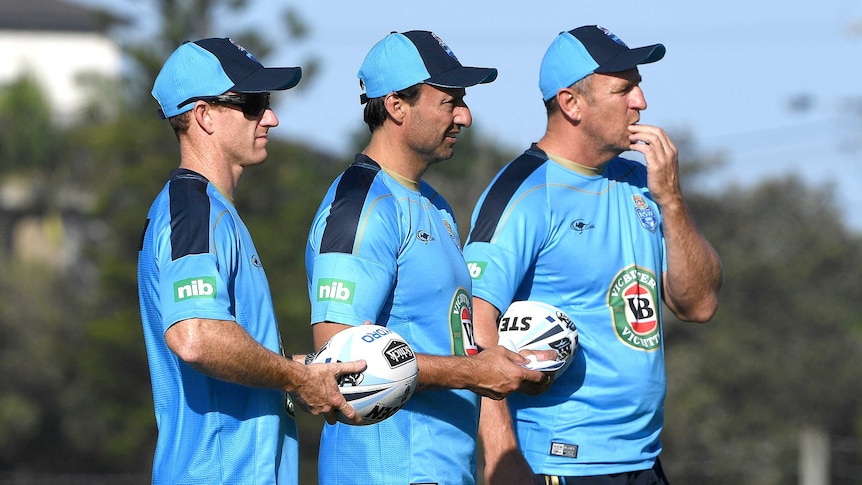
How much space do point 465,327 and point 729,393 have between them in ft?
96.7

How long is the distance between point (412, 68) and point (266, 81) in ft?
2.55

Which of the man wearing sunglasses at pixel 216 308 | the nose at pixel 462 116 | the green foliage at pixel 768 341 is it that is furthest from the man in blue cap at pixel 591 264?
the green foliage at pixel 768 341

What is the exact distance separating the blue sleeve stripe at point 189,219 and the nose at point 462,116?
1290 millimetres

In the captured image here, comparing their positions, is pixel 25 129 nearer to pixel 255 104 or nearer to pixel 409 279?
pixel 255 104

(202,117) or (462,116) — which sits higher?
(202,117)

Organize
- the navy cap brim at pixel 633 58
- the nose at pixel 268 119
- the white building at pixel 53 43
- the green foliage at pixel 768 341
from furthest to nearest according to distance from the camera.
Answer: the white building at pixel 53 43 < the green foliage at pixel 768 341 < the navy cap brim at pixel 633 58 < the nose at pixel 268 119

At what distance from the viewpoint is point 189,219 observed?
4.79 meters

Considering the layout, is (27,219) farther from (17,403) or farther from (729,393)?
(729,393)

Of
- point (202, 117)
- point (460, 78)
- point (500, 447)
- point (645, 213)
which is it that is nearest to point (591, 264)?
point (645, 213)

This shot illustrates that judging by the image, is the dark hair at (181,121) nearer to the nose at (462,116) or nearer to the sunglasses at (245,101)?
the sunglasses at (245,101)

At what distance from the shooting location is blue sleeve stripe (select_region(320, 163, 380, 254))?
17.1ft

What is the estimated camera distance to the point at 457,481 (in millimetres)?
5398

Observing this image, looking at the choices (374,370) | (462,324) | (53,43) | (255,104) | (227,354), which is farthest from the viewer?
(53,43)

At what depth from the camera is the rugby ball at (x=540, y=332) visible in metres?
5.78
